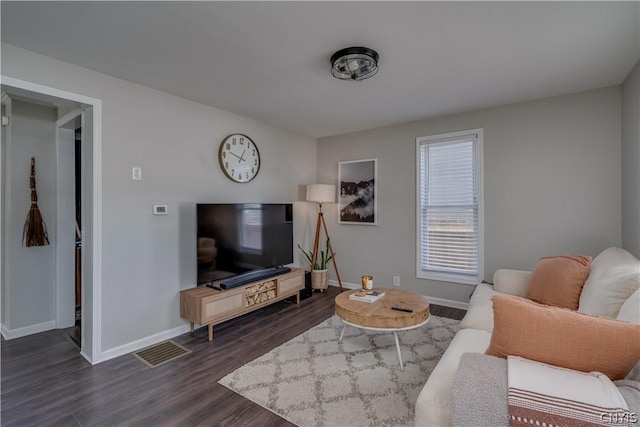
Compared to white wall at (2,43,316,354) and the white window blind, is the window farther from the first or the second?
white wall at (2,43,316,354)

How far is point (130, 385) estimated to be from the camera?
217cm

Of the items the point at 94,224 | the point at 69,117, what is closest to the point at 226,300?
the point at 94,224

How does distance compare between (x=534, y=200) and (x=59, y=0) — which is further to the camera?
(x=534, y=200)

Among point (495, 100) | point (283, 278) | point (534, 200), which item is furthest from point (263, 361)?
point (495, 100)

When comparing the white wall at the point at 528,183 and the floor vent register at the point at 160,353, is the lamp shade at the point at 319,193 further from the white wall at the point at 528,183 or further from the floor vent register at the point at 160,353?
the floor vent register at the point at 160,353

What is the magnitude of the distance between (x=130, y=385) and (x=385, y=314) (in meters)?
1.95

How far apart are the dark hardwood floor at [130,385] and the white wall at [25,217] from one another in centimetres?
28

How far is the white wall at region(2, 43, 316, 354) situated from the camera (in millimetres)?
2525

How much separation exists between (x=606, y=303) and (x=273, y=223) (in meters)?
3.10

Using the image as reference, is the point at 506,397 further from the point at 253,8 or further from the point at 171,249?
the point at 171,249

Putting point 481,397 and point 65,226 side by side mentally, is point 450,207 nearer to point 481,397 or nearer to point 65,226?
point 481,397

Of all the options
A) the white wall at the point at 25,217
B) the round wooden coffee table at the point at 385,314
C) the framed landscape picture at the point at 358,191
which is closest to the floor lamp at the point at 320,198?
the framed landscape picture at the point at 358,191

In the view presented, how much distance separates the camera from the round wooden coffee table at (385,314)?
7.41 feet

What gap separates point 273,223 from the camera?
3832 millimetres
